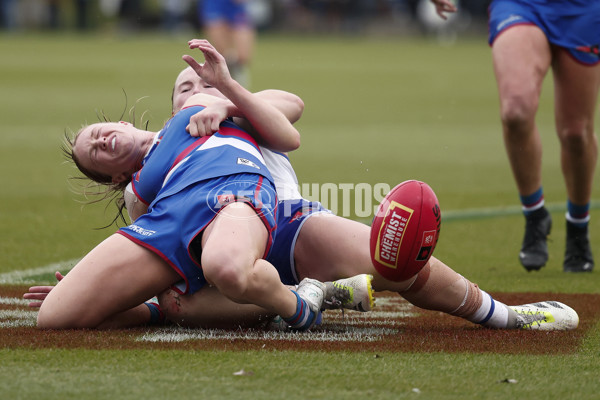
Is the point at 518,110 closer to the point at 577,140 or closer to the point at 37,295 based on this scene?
the point at 577,140

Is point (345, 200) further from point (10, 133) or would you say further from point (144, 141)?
point (10, 133)

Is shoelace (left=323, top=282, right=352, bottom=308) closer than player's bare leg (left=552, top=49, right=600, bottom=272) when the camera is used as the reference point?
Yes

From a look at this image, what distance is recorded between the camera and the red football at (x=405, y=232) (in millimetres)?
3730

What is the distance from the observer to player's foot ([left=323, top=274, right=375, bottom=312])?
12.5 feet

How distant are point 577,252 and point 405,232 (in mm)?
2323

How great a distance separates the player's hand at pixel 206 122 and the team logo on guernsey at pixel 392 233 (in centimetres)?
75

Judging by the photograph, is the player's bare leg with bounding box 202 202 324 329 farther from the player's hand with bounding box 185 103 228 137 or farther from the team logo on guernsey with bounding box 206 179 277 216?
the player's hand with bounding box 185 103 228 137

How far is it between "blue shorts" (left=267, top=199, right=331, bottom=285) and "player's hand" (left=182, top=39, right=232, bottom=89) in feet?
1.81

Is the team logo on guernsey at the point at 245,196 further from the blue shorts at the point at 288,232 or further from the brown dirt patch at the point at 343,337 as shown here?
the brown dirt patch at the point at 343,337

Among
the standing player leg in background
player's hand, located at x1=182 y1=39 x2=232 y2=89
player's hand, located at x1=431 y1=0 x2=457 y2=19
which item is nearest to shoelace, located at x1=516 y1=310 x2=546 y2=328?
player's hand, located at x1=182 y1=39 x2=232 y2=89

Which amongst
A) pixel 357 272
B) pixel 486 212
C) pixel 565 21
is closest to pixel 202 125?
pixel 357 272

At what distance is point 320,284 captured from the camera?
388cm

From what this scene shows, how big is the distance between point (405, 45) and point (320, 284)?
31.4 m

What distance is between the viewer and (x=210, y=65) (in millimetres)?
3975
